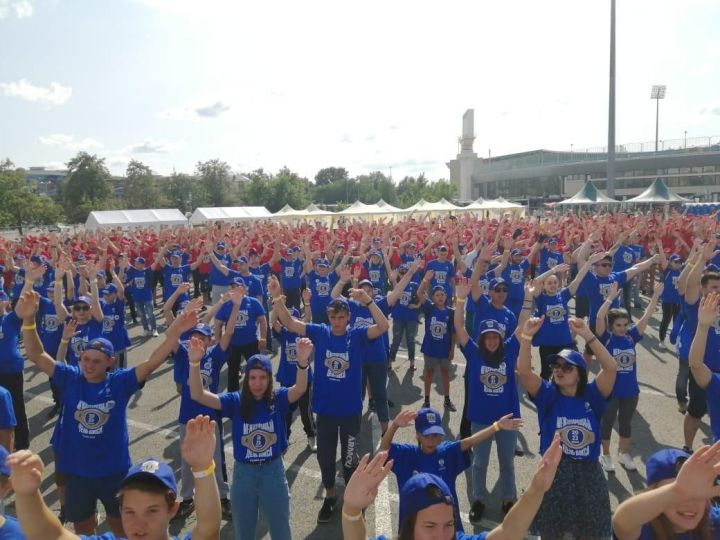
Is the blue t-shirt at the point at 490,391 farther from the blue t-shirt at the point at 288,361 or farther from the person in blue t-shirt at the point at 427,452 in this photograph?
the blue t-shirt at the point at 288,361

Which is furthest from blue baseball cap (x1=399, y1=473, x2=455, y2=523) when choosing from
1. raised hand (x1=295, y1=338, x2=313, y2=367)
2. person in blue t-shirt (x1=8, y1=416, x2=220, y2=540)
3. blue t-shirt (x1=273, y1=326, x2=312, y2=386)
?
blue t-shirt (x1=273, y1=326, x2=312, y2=386)

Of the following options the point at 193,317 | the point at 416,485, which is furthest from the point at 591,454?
the point at 193,317

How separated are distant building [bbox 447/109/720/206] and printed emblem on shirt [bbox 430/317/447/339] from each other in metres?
52.3

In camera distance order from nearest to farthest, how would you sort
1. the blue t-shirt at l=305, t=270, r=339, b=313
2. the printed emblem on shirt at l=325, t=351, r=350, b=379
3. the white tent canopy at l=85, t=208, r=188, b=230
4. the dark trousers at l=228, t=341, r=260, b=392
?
the printed emblem on shirt at l=325, t=351, r=350, b=379 < the dark trousers at l=228, t=341, r=260, b=392 < the blue t-shirt at l=305, t=270, r=339, b=313 < the white tent canopy at l=85, t=208, r=188, b=230

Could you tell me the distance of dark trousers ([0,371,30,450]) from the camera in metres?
5.47

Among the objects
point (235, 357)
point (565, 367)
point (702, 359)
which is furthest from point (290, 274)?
point (702, 359)

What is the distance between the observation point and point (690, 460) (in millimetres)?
2008

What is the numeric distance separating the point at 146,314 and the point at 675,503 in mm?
11180

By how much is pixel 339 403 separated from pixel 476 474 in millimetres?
1364

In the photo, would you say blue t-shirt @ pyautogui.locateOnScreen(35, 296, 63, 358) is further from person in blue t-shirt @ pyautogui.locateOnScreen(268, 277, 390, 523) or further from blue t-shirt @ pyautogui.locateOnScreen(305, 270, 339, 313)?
blue t-shirt @ pyautogui.locateOnScreen(305, 270, 339, 313)

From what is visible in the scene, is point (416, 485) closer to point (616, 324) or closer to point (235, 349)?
point (616, 324)

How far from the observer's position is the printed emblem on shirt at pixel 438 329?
6.59 metres

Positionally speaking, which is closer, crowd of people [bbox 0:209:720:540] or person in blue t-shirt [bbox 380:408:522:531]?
crowd of people [bbox 0:209:720:540]

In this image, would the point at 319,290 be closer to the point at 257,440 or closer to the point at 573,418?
the point at 257,440
